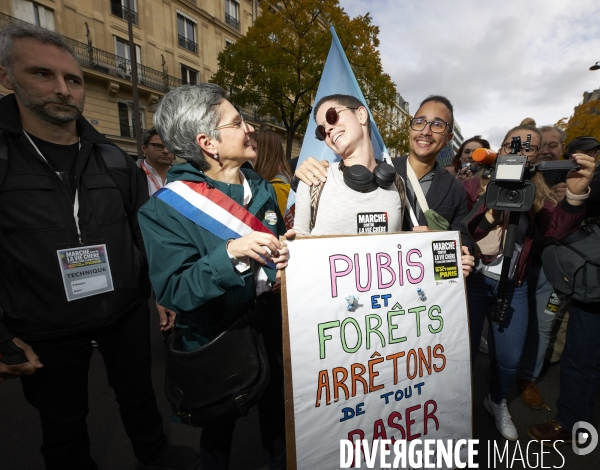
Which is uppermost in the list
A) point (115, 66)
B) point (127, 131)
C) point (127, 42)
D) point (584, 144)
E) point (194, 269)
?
point (127, 42)

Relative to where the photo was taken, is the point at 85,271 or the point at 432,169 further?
the point at 432,169

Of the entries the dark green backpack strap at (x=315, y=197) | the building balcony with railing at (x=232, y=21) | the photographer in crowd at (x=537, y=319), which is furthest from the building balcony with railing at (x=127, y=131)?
the photographer in crowd at (x=537, y=319)

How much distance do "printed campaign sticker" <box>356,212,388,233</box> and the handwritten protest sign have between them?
0.15 meters

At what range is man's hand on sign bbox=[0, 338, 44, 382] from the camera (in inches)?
55.5

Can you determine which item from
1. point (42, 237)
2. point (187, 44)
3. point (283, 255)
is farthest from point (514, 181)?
point (187, 44)

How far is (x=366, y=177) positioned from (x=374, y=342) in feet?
2.36

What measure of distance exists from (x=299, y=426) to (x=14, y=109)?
1.97 meters

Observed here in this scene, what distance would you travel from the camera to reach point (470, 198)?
7.12ft

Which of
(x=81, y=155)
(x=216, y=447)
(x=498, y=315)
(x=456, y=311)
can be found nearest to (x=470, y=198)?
(x=498, y=315)

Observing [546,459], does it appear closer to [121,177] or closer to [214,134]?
[214,134]

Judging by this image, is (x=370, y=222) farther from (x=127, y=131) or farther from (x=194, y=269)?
(x=127, y=131)

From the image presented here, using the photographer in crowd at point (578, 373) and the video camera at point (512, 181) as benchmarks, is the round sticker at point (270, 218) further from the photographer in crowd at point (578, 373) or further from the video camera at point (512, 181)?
the photographer in crowd at point (578, 373)

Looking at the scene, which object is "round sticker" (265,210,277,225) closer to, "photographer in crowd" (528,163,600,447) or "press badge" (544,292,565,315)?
"photographer in crowd" (528,163,600,447)

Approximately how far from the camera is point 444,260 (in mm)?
1479
